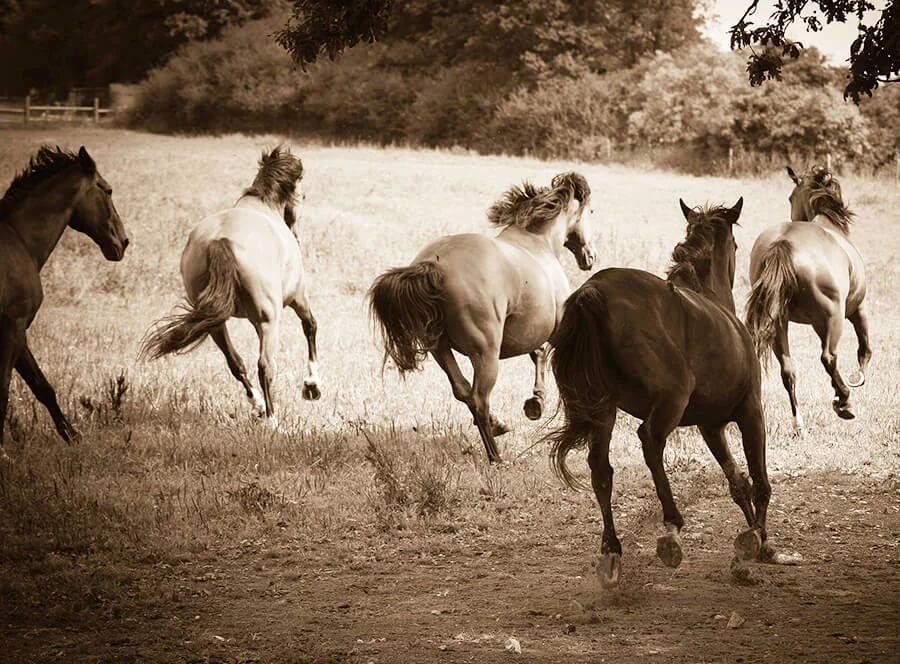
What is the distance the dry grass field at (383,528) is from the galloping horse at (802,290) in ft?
1.68

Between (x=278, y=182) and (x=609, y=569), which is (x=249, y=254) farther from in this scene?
(x=609, y=569)

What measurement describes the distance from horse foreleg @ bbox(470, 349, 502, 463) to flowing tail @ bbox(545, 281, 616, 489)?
2.61m

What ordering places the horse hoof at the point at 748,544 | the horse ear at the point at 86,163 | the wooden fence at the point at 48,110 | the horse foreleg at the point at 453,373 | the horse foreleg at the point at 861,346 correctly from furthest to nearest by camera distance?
the wooden fence at the point at 48,110 → the horse foreleg at the point at 861,346 → the horse ear at the point at 86,163 → the horse foreleg at the point at 453,373 → the horse hoof at the point at 748,544

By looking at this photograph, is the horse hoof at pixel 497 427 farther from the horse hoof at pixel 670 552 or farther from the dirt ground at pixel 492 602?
the horse hoof at pixel 670 552

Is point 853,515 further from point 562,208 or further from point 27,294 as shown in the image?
point 27,294

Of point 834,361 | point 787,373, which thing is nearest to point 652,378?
point 787,373

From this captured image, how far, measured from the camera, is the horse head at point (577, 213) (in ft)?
32.3

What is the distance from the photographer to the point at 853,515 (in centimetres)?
718

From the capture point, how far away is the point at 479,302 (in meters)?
8.11

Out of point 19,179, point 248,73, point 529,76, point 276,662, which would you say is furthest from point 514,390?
point 248,73

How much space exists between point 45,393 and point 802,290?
6.53 m

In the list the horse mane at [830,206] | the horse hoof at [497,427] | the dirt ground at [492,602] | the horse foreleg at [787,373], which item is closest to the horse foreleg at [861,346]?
the horse mane at [830,206]

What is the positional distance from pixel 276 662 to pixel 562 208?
6.05 meters

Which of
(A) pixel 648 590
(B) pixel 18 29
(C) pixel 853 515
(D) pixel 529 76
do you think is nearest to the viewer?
(A) pixel 648 590
